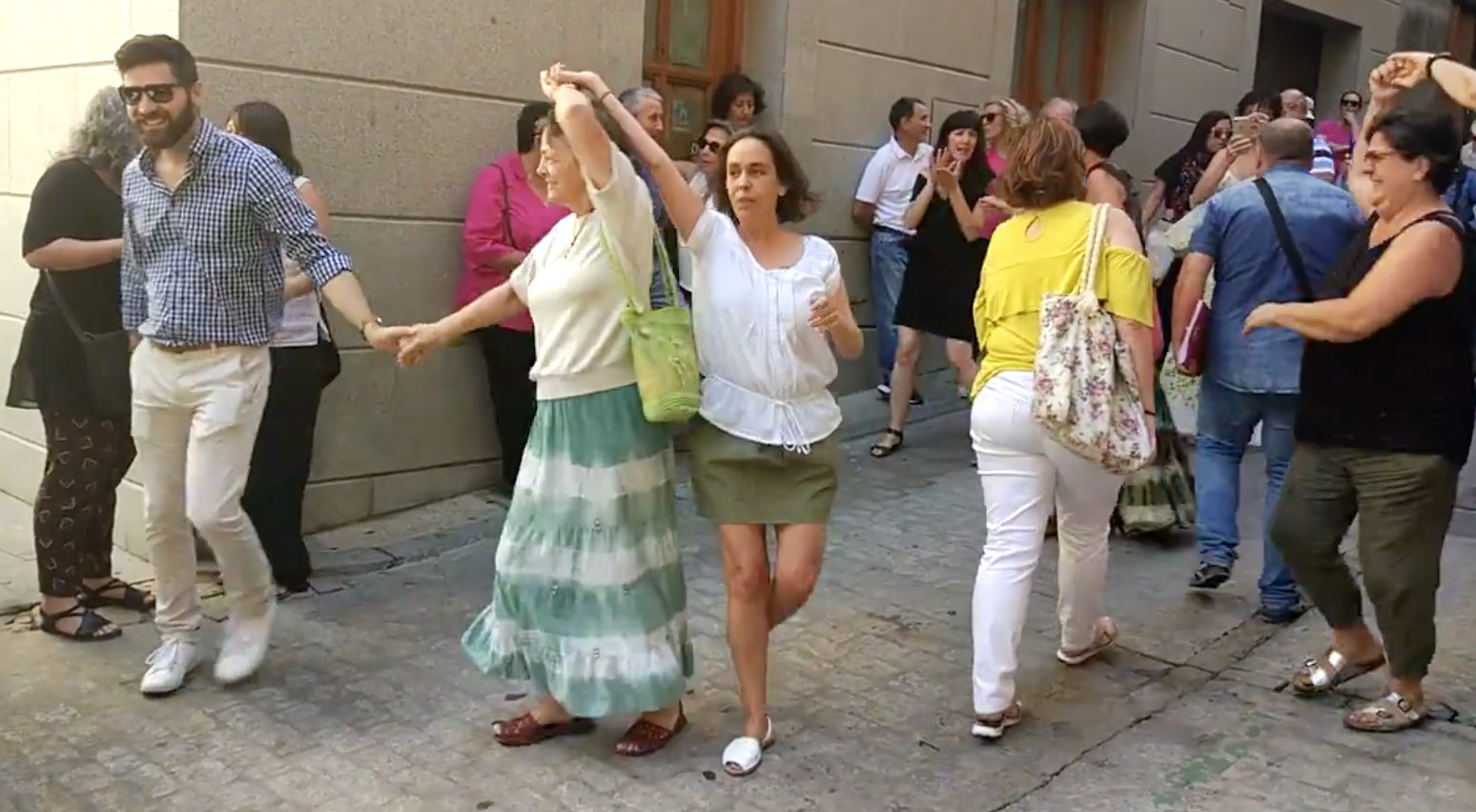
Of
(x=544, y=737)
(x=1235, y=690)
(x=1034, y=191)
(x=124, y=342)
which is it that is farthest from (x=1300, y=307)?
(x=124, y=342)

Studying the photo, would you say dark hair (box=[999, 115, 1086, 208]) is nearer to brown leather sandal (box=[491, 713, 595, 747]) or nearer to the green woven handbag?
the green woven handbag

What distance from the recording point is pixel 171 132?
4.12 meters

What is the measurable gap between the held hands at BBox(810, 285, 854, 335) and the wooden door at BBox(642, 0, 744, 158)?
12.8 ft

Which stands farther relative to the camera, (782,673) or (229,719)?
(782,673)

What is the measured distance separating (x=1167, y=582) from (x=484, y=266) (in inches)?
120

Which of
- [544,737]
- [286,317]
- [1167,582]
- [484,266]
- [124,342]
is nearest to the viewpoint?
[544,737]

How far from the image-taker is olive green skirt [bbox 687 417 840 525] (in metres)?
3.78

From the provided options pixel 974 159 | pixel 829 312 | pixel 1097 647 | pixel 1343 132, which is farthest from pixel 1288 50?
pixel 829 312

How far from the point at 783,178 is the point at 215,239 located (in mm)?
1642

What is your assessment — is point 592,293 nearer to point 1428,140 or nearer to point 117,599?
point 1428,140

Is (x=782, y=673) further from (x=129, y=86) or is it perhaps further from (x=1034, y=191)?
(x=129, y=86)

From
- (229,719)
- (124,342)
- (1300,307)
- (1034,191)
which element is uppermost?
(1034,191)

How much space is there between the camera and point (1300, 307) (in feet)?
13.4

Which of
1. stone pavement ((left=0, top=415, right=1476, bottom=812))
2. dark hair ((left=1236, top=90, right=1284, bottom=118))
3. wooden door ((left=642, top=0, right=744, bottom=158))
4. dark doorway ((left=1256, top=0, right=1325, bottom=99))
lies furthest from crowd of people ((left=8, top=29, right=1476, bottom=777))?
dark doorway ((left=1256, top=0, right=1325, bottom=99))
